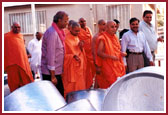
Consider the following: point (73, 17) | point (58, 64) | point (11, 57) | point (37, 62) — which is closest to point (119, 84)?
point (58, 64)

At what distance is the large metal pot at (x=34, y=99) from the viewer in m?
2.29

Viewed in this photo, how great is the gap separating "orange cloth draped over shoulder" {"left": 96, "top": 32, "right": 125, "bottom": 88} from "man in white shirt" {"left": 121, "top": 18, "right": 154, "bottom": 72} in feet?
1.61

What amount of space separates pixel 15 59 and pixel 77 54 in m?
1.29

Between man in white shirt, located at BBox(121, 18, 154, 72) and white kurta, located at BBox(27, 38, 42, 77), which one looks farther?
white kurta, located at BBox(27, 38, 42, 77)

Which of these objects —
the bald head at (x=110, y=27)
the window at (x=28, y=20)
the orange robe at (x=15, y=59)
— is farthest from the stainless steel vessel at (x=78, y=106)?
the window at (x=28, y=20)

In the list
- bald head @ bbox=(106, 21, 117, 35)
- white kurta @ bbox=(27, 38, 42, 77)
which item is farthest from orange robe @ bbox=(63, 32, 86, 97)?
white kurta @ bbox=(27, 38, 42, 77)

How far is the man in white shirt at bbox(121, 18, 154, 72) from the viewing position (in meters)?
4.51

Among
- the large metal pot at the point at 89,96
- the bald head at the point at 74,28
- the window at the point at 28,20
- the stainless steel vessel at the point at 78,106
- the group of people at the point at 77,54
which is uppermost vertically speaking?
the window at the point at 28,20

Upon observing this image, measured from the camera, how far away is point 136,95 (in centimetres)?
238

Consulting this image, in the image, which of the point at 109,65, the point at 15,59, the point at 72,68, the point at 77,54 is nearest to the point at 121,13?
the point at 15,59

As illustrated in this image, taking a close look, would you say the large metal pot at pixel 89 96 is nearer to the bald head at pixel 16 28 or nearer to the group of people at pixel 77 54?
the group of people at pixel 77 54

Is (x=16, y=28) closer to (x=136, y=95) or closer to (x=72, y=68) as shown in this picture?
(x=72, y=68)

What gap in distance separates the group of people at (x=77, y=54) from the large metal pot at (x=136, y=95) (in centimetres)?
116

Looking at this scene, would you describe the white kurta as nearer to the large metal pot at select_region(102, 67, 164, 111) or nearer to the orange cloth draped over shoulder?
the orange cloth draped over shoulder
